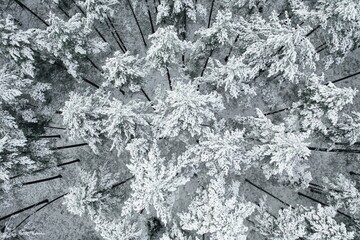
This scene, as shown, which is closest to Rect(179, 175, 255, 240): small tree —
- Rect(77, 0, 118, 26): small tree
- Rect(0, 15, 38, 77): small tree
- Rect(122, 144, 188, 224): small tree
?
Rect(122, 144, 188, 224): small tree

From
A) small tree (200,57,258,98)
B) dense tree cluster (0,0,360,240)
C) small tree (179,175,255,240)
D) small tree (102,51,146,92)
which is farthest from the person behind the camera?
small tree (200,57,258,98)

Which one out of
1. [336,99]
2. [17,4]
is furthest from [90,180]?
[17,4]

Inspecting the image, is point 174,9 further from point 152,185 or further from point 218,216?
point 218,216

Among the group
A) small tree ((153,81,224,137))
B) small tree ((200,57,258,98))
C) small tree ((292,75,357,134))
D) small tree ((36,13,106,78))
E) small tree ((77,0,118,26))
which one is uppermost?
small tree ((77,0,118,26))

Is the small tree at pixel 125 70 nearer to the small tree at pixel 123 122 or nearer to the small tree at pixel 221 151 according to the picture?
the small tree at pixel 123 122

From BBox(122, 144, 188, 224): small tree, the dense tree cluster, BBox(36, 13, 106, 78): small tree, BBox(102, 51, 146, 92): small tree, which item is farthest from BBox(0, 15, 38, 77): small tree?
BBox(122, 144, 188, 224): small tree

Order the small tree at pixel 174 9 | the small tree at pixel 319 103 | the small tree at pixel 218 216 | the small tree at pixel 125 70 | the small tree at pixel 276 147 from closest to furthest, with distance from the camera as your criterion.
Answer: the small tree at pixel 276 147 → the small tree at pixel 218 216 → the small tree at pixel 319 103 → the small tree at pixel 125 70 → the small tree at pixel 174 9

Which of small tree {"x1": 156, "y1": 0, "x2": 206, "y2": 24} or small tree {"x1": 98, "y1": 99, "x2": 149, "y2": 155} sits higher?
small tree {"x1": 156, "y1": 0, "x2": 206, "y2": 24}

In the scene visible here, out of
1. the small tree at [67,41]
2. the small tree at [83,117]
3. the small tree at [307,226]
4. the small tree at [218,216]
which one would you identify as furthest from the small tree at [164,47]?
the small tree at [307,226]

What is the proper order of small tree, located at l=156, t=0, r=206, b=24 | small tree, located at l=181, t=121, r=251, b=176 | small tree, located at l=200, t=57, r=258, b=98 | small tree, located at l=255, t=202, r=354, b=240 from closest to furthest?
small tree, located at l=181, t=121, r=251, b=176
small tree, located at l=200, t=57, r=258, b=98
small tree, located at l=255, t=202, r=354, b=240
small tree, located at l=156, t=0, r=206, b=24

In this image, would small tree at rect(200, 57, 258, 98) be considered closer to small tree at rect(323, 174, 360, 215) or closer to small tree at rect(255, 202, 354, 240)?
small tree at rect(255, 202, 354, 240)

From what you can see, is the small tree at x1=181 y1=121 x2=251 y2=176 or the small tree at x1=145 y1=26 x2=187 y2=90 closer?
the small tree at x1=145 y1=26 x2=187 y2=90
